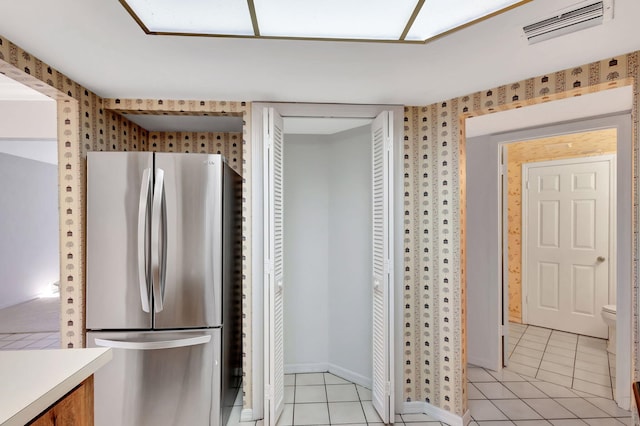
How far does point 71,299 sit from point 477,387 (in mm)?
3157

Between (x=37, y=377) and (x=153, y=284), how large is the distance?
3.22ft

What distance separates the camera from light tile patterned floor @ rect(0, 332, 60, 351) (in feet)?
10.4

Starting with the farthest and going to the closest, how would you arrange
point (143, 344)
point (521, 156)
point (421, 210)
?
point (521, 156) → point (421, 210) → point (143, 344)

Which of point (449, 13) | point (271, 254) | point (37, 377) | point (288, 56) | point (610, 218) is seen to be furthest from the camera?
point (610, 218)

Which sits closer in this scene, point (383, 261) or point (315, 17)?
point (315, 17)

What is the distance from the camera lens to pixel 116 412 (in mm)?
1826

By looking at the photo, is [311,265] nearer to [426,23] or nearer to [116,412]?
[116,412]

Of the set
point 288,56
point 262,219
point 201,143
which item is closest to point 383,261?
point 262,219

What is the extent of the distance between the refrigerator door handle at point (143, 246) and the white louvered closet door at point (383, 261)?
1.55 meters

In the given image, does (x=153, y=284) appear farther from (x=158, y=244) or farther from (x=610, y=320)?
(x=610, y=320)

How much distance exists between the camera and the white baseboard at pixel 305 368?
2869 mm

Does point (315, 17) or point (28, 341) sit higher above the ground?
point (315, 17)

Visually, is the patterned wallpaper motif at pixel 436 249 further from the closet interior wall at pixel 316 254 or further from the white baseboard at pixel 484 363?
the white baseboard at pixel 484 363

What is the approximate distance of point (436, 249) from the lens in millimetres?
2240
